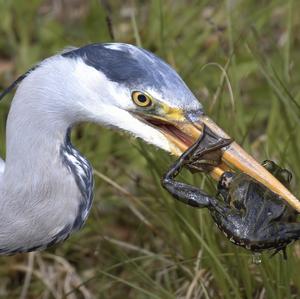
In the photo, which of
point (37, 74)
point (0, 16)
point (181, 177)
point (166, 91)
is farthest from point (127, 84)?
point (0, 16)

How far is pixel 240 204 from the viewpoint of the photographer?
64.9 inches

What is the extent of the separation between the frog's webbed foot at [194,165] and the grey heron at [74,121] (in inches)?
0.8

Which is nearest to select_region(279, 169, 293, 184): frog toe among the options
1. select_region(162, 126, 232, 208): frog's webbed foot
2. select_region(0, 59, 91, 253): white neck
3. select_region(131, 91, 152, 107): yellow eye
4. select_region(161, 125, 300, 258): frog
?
select_region(161, 125, 300, 258): frog

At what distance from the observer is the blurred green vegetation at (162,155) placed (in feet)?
7.27

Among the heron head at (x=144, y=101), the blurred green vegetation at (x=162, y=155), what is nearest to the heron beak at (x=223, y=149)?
the heron head at (x=144, y=101)

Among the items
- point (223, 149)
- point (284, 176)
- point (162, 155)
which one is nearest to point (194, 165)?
point (223, 149)

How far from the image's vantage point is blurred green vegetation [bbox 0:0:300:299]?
2.22 metres

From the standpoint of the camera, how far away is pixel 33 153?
1.74 metres

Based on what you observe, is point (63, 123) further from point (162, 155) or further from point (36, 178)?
point (162, 155)

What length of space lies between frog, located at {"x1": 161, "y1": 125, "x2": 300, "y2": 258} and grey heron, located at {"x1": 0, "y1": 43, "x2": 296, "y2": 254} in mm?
34

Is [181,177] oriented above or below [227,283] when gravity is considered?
above

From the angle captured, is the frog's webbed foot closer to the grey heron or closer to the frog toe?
the grey heron

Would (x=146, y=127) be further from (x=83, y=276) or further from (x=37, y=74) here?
(x=83, y=276)

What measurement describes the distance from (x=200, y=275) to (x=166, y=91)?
76 centimetres
